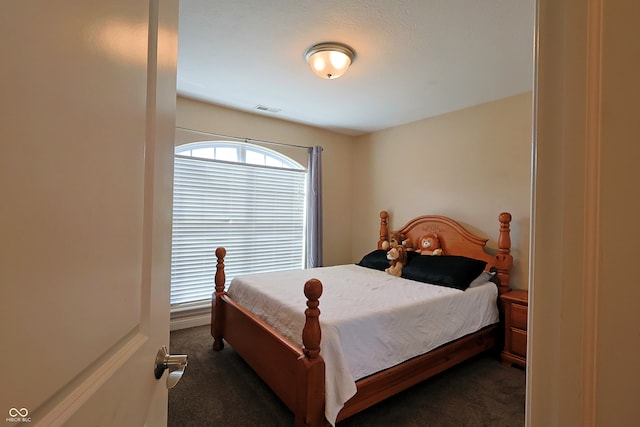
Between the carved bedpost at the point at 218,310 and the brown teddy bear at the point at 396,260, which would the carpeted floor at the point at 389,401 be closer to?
the carved bedpost at the point at 218,310

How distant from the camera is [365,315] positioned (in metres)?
1.84

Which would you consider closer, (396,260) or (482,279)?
(482,279)

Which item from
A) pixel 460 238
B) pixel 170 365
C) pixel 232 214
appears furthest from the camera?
pixel 232 214

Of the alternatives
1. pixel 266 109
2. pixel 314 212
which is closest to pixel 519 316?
pixel 314 212

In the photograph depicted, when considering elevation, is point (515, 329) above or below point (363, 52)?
below

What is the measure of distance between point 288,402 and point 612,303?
5.84 ft

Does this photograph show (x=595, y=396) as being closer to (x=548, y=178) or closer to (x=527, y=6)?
(x=548, y=178)

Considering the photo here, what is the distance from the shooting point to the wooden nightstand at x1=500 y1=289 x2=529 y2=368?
2484mm

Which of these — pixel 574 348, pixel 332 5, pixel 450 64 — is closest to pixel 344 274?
pixel 450 64

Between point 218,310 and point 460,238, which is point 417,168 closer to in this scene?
point 460,238

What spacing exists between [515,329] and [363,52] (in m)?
2.71

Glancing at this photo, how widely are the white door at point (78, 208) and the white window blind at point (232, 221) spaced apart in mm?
2735

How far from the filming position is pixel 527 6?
1.63 m

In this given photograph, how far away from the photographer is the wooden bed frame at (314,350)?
5.19ft
